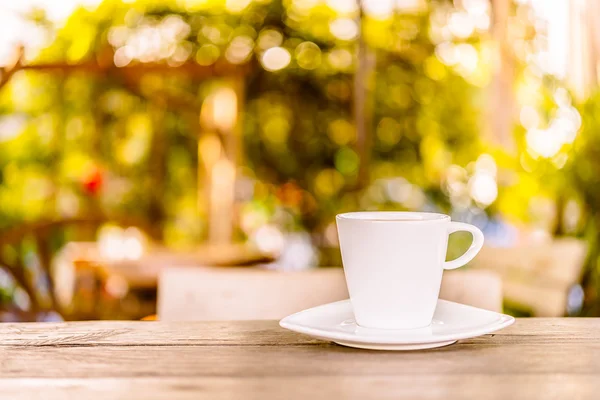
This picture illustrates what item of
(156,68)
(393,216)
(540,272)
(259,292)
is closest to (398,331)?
(393,216)

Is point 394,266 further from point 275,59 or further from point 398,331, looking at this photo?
point 275,59

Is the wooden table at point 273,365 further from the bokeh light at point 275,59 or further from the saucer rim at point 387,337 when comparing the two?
the bokeh light at point 275,59

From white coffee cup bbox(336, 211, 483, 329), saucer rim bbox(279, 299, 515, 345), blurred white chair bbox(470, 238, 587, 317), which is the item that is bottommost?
blurred white chair bbox(470, 238, 587, 317)

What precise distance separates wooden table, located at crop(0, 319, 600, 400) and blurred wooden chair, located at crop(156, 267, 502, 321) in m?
0.26

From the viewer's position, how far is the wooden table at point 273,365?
525 millimetres

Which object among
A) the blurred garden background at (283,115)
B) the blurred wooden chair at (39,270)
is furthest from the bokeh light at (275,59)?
the blurred wooden chair at (39,270)

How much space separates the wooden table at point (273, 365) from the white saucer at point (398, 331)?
0.01m

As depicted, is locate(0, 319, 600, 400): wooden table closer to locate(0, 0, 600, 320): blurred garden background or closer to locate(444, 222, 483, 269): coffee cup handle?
locate(444, 222, 483, 269): coffee cup handle

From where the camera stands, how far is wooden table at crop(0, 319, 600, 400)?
53cm

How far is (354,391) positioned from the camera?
0.52 metres

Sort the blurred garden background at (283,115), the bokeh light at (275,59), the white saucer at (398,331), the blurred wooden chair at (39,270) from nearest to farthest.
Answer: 1. the white saucer at (398,331)
2. the blurred wooden chair at (39,270)
3. the blurred garden background at (283,115)
4. the bokeh light at (275,59)

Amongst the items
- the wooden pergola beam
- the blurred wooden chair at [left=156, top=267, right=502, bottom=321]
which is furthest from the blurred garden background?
the blurred wooden chair at [left=156, top=267, right=502, bottom=321]

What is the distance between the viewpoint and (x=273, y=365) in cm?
60

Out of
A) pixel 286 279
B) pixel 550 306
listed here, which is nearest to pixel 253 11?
pixel 550 306
